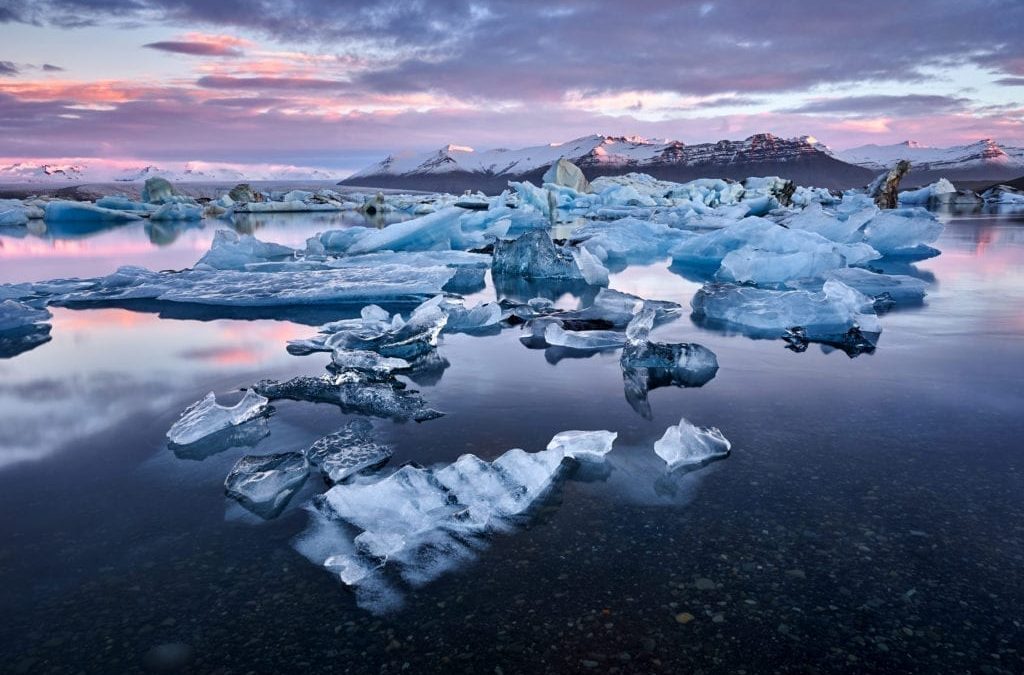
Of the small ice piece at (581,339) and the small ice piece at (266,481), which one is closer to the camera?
the small ice piece at (266,481)

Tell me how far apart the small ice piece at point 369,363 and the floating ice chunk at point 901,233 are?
24.6 feet

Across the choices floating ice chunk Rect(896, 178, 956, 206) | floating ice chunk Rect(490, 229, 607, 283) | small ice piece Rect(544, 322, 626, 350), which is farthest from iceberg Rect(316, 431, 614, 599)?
floating ice chunk Rect(896, 178, 956, 206)

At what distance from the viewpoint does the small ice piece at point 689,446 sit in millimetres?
1856

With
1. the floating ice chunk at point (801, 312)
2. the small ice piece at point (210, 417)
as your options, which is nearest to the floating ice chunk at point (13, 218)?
the small ice piece at point (210, 417)

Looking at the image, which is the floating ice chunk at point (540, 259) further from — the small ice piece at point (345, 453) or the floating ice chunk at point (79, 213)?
the floating ice chunk at point (79, 213)

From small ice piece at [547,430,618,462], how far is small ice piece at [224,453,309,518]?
0.73 m

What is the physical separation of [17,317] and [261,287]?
160 cm

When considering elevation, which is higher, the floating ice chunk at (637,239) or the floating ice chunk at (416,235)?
the floating ice chunk at (416,235)

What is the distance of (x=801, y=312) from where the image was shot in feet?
12.6

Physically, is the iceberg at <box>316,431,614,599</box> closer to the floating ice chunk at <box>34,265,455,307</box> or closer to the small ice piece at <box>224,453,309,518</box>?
the small ice piece at <box>224,453,309,518</box>

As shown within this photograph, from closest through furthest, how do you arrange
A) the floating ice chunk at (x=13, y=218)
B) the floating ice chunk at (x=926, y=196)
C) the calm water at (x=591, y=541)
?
1. the calm water at (x=591, y=541)
2. the floating ice chunk at (x=13, y=218)
3. the floating ice chunk at (x=926, y=196)

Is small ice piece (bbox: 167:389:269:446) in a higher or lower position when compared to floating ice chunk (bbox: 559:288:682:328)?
higher

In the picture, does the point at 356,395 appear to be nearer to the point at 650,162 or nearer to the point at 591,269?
the point at 591,269

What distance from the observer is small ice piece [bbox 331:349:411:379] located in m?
2.85
